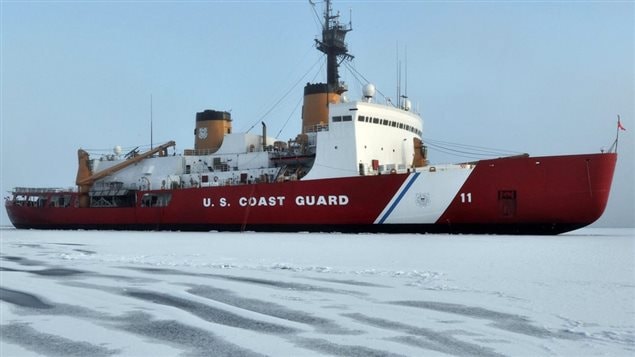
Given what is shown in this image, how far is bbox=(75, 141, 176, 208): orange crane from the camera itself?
25141 mm

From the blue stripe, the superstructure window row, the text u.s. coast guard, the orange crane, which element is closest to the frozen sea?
the blue stripe

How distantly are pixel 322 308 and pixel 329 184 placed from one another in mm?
13308

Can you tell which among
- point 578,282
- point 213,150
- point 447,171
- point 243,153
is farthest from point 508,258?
point 213,150

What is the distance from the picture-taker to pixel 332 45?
22938 millimetres

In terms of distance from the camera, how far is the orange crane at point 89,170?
2514 centimetres

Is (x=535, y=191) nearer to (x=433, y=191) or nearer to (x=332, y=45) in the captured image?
(x=433, y=191)

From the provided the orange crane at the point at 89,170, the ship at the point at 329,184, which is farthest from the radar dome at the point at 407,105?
the orange crane at the point at 89,170

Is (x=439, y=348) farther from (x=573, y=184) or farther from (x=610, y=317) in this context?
(x=573, y=184)

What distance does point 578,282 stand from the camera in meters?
5.91

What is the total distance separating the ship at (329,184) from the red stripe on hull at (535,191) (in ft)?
0.10

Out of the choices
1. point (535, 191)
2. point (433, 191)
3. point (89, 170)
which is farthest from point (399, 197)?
point (89, 170)

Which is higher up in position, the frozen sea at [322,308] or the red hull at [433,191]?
the red hull at [433,191]

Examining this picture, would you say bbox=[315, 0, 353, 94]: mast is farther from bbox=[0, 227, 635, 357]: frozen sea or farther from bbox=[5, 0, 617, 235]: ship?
bbox=[0, 227, 635, 357]: frozen sea

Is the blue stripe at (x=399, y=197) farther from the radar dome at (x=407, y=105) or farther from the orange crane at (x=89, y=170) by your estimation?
the orange crane at (x=89, y=170)
